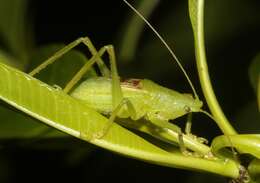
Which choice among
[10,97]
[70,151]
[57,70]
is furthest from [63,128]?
[70,151]

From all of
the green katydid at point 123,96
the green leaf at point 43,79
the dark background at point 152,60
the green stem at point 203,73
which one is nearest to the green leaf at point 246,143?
the green stem at point 203,73

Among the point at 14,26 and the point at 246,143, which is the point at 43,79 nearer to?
the point at 14,26

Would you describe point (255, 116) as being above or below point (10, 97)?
above

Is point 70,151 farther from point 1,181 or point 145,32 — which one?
point 145,32

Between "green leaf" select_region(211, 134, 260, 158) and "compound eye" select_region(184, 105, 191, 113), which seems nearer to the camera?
"green leaf" select_region(211, 134, 260, 158)

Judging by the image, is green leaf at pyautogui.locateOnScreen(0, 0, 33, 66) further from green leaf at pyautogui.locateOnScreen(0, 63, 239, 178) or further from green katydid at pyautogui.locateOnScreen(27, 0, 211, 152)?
green leaf at pyautogui.locateOnScreen(0, 63, 239, 178)

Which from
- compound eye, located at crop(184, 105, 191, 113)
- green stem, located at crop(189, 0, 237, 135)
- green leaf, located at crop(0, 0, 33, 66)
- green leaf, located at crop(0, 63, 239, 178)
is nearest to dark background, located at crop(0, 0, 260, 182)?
green leaf, located at crop(0, 0, 33, 66)
